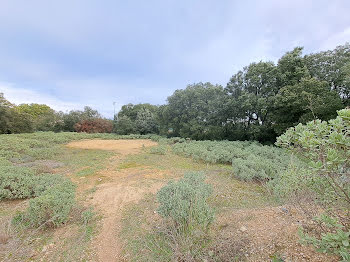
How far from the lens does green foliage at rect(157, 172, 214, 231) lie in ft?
7.26

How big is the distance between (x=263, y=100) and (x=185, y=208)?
1006 centimetres

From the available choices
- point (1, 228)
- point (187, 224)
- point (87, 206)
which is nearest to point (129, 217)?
point (87, 206)

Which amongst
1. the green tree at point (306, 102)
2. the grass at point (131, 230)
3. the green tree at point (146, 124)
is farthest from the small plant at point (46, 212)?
the green tree at point (146, 124)

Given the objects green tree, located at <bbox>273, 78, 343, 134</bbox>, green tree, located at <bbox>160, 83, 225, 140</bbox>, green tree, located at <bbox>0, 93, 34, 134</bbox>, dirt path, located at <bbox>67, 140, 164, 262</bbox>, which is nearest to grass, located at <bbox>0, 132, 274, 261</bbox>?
dirt path, located at <bbox>67, 140, 164, 262</bbox>

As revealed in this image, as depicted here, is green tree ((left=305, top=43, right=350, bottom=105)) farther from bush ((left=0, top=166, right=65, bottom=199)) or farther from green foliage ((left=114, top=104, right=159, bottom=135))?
green foliage ((left=114, top=104, right=159, bottom=135))

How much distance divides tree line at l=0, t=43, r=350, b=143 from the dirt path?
6276mm

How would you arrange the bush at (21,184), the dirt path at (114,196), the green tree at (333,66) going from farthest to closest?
the green tree at (333,66)
the bush at (21,184)
the dirt path at (114,196)

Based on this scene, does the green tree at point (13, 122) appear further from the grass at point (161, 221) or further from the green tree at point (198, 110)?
the grass at point (161, 221)

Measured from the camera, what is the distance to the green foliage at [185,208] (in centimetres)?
221

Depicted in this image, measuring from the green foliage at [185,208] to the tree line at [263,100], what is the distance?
584 cm

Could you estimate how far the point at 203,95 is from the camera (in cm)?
1395

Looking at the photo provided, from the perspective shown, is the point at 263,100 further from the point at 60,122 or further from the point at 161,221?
the point at 60,122

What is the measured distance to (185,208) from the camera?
7.66ft

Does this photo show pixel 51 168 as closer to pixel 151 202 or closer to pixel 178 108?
pixel 151 202
